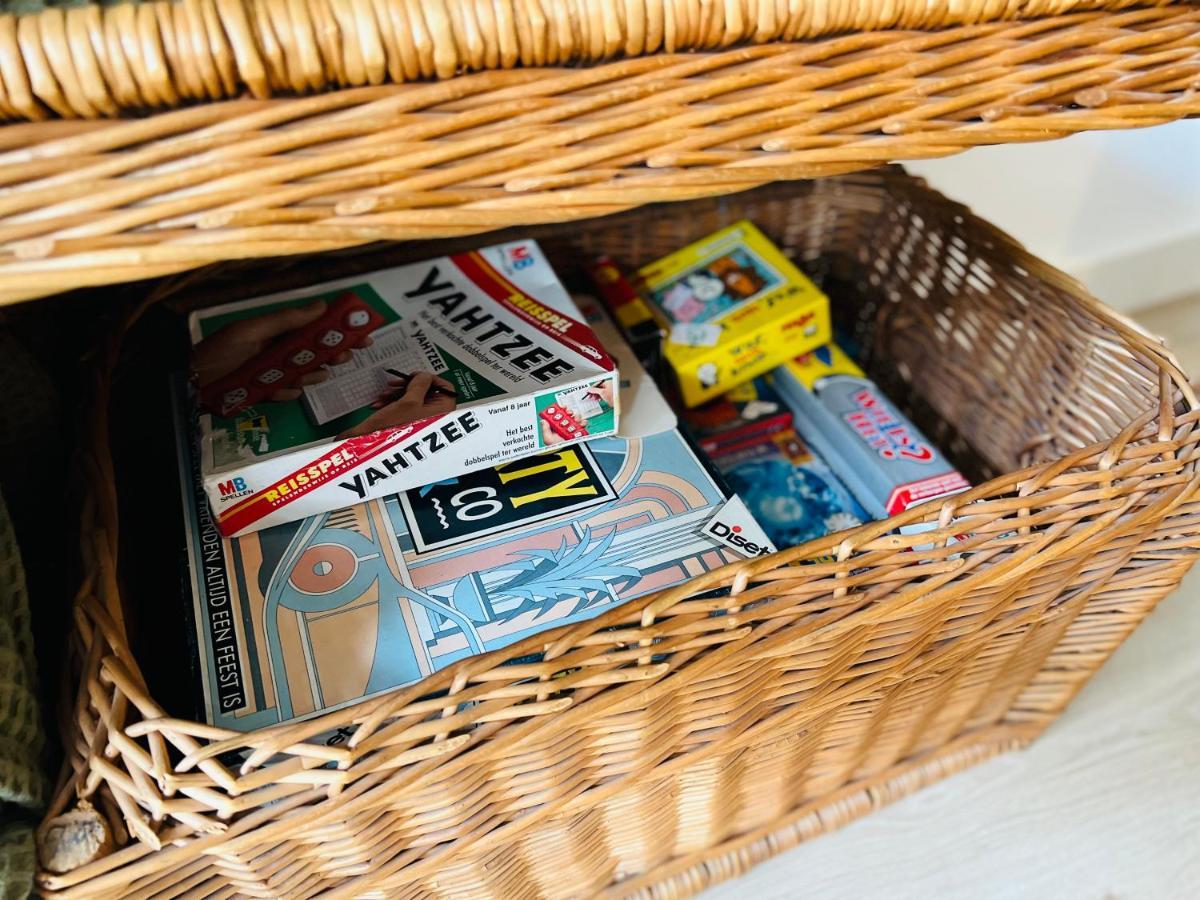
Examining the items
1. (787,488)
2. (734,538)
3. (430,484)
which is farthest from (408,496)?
(787,488)

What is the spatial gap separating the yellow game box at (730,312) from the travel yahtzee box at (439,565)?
17 centimetres

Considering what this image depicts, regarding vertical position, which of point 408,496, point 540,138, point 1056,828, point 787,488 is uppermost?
point 540,138

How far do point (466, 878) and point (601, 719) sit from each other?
185mm

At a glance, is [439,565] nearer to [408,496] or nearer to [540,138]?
[408,496]

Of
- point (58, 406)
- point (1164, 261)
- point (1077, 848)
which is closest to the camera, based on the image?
point (58, 406)

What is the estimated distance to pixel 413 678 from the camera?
52cm

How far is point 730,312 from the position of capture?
83 cm

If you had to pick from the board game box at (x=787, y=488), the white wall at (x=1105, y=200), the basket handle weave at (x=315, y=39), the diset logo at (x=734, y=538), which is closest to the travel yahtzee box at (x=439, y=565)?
the diset logo at (x=734, y=538)

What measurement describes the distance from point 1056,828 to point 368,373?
72cm

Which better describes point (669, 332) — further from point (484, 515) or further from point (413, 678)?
point (413, 678)

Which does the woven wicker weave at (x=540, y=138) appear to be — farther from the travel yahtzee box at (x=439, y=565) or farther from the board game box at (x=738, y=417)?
the board game box at (x=738, y=417)

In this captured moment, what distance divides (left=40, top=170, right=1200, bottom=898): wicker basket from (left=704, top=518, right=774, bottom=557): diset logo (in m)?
0.05

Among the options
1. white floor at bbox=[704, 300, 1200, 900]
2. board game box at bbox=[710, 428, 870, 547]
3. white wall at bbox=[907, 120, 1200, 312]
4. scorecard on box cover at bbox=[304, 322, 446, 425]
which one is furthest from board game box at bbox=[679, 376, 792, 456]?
white wall at bbox=[907, 120, 1200, 312]

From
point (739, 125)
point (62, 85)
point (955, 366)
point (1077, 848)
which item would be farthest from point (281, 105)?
point (1077, 848)
